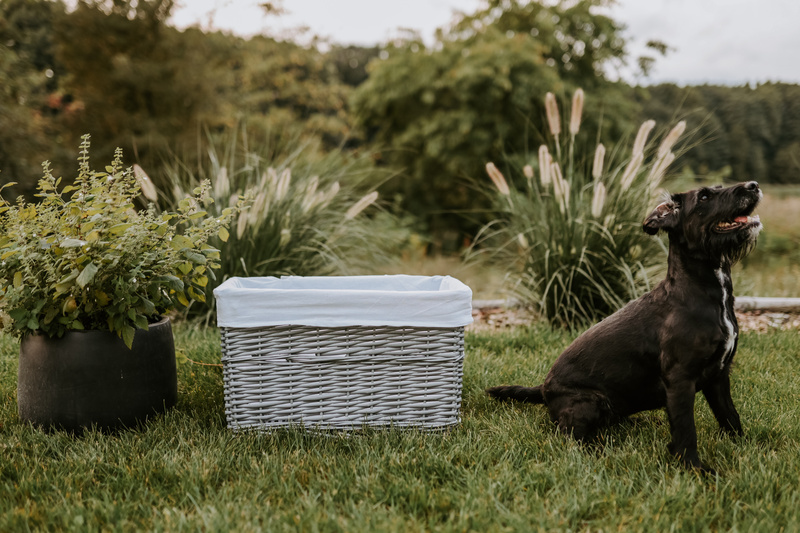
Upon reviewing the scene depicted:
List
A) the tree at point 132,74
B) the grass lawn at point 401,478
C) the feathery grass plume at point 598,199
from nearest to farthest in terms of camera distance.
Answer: the grass lawn at point 401,478 → the feathery grass plume at point 598,199 → the tree at point 132,74

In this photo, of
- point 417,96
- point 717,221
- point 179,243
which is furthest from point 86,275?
point 417,96

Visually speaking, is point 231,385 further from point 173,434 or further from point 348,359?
point 348,359

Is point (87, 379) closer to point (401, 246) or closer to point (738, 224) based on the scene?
point (738, 224)

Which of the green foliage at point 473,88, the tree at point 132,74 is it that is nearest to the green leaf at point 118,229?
the tree at point 132,74

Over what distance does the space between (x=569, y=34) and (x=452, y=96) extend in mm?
2838

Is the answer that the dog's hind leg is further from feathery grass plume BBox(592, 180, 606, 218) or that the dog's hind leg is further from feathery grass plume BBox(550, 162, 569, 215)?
feathery grass plume BBox(550, 162, 569, 215)

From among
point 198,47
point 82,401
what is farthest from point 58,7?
point 82,401

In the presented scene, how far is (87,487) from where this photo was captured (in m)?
1.95

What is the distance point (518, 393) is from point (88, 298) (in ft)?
5.87

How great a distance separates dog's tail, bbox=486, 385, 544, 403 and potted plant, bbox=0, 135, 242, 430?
4.49 feet

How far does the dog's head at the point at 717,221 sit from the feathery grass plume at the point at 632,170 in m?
1.82

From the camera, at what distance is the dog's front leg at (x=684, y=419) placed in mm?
2045

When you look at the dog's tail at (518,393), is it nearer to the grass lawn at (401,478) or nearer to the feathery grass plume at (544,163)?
the grass lawn at (401,478)

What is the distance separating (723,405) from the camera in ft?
7.54
